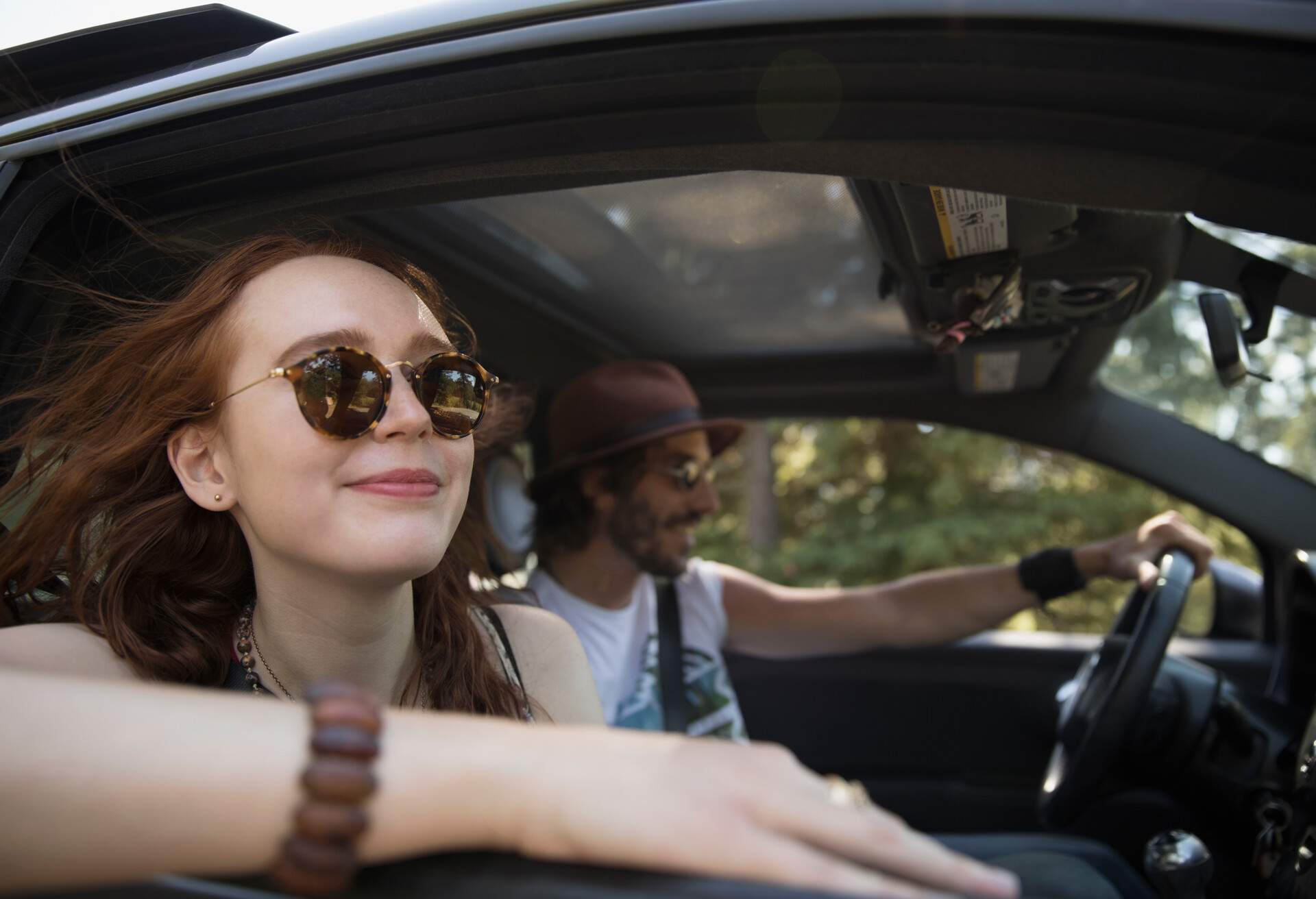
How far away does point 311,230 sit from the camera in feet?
5.16

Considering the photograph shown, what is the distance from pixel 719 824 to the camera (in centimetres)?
75

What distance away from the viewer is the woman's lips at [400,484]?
51.9 inches

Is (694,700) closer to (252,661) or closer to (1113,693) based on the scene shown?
(1113,693)

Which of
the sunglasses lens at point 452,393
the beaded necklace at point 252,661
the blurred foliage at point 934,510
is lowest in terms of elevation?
the blurred foliage at point 934,510

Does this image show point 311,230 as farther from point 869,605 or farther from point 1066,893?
point 869,605

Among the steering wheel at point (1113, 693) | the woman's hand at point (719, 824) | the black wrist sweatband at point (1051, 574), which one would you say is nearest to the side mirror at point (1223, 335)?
the steering wheel at point (1113, 693)

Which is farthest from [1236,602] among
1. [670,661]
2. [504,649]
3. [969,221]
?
[504,649]

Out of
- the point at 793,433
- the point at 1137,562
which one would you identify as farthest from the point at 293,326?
the point at 793,433

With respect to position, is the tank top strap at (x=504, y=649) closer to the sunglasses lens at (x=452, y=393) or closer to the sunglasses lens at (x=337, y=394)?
the sunglasses lens at (x=452, y=393)

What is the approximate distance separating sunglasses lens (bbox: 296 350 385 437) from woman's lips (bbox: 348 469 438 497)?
7 centimetres

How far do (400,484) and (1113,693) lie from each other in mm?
1659

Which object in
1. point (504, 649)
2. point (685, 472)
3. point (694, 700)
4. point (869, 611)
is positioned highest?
point (685, 472)

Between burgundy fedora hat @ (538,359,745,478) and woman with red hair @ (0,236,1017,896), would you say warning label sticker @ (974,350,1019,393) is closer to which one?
burgundy fedora hat @ (538,359,745,478)

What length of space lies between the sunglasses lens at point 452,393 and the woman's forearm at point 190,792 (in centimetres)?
66
